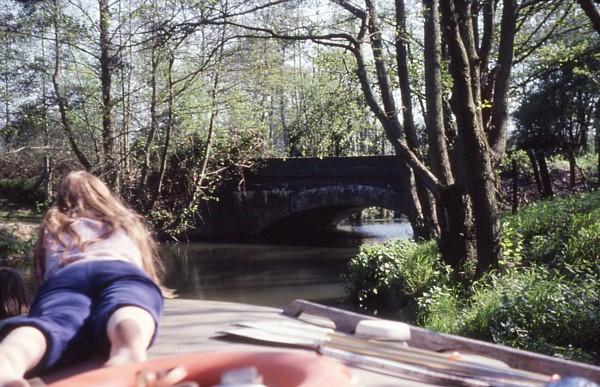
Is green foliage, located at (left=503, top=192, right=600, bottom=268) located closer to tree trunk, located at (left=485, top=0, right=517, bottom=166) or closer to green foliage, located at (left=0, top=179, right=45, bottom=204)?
tree trunk, located at (left=485, top=0, right=517, bottom=166)

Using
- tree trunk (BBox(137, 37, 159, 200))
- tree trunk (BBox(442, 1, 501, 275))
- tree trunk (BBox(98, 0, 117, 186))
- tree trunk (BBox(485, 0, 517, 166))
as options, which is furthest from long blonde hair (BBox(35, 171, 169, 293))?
tree trunk (BBox(98, 0, 117, 186))

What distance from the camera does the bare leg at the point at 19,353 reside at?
201 cm

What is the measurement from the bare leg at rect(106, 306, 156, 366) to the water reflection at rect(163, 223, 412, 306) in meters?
9.43

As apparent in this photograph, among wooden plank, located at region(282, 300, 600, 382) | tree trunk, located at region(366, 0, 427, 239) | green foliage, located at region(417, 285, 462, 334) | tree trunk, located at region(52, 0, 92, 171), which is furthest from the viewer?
tree trunk, located at region(52, 0, 92, 171)

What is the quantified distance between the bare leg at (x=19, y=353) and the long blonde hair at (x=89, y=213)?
697mm

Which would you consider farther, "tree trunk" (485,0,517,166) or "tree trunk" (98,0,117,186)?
"tree trunk" (98,0,117,186)

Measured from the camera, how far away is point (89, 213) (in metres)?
3.04

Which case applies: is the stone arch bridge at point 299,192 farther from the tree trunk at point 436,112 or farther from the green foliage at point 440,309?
the green foliage at point 440,309

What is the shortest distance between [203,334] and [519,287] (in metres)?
4.68

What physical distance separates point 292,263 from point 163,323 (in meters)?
15.0

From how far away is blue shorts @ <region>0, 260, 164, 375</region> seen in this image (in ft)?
7.88

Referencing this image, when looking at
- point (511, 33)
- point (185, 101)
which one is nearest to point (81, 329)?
point (511, 33)

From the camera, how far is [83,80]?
63.2 ft

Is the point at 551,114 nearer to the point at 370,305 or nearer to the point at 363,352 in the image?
the point at 370,305
